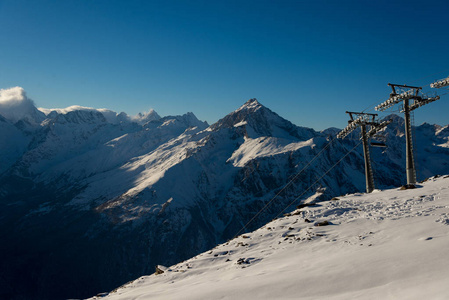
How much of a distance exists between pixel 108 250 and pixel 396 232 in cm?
16024

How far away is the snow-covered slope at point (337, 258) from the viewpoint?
1216cm

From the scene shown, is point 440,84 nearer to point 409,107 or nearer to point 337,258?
A: point 409,107

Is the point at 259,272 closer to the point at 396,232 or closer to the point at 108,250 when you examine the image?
the point at 396,232

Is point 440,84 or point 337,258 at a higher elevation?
point 440,84

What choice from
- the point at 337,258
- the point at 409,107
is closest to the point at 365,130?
the point at 409,107

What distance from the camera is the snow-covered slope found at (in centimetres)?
1216

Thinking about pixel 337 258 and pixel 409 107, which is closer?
pixel 337 258

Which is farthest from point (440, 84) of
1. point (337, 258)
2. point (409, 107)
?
point (337, 258)

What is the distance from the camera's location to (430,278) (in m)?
11.2

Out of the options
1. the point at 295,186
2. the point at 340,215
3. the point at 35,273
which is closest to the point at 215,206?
the point at 295,186

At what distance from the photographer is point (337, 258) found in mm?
16188

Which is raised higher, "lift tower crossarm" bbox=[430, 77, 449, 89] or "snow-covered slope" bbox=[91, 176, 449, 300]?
"lift tower crossarm" bbox=[430, 77, 449, 89]

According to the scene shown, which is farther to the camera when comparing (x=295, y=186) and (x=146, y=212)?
(x=295, y=186)

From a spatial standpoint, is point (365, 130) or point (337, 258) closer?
point (337, 258)
